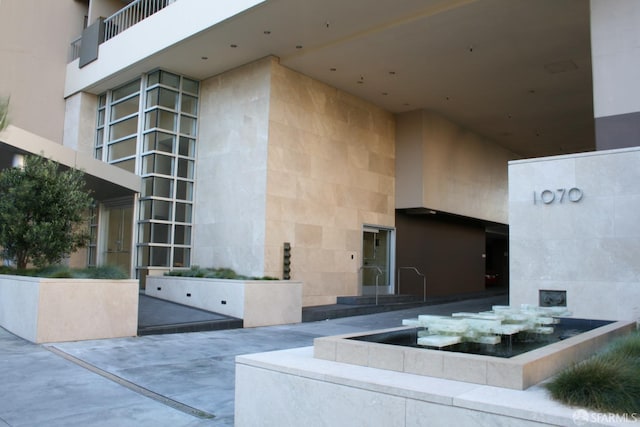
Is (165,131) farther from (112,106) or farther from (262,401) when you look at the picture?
(262,401)

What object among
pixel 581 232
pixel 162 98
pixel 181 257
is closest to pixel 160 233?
pixel 181 257

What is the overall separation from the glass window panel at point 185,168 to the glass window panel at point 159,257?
Answer: 2.43 meters

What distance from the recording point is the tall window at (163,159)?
1639cm

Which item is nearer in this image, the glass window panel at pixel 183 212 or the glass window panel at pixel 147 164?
the glass window panel at pixel 147 164

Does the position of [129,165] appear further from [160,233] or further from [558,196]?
[558,196]

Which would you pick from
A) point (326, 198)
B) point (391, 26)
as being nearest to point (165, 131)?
point (326, 198)

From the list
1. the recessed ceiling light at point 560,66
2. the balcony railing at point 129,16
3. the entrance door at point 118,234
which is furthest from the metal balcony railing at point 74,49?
the recessed ceiling light at point 560,66

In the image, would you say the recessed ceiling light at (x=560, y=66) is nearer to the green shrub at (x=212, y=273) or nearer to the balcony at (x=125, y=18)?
the green shrub at (x=212, y=273)

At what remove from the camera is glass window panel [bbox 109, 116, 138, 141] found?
17.7m

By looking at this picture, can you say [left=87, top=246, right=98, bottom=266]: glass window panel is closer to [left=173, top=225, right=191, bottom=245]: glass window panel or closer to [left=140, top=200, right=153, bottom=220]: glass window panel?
[left=140, top=200, right=153, bottom=220]: glass window panel

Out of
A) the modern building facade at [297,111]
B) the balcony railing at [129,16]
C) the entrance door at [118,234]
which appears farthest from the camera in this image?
the balcony railing at [129,16]

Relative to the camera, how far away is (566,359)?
4.48 metres

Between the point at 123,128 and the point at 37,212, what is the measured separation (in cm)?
741

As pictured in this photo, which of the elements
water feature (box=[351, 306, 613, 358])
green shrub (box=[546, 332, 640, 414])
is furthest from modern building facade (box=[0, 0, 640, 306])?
green shrub (box=[546, 332, 640, 414])
